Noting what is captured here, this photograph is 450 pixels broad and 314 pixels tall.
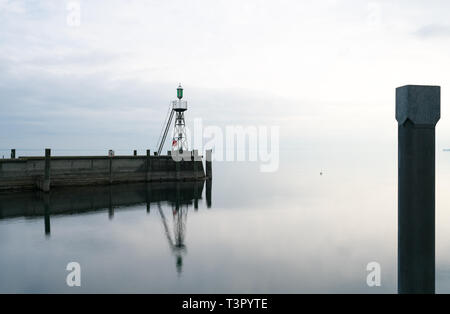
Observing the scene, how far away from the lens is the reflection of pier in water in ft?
84.6

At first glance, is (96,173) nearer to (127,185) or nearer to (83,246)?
(127,185)

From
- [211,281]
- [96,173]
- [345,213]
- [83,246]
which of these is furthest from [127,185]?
[211,281]

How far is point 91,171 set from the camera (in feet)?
125

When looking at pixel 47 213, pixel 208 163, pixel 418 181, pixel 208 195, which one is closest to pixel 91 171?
pixel 47 213

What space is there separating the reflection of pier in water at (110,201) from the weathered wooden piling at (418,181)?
15.0 meters

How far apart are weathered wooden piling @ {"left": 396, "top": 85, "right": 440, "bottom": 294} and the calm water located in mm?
10011

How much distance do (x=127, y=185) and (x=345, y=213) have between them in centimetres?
2375

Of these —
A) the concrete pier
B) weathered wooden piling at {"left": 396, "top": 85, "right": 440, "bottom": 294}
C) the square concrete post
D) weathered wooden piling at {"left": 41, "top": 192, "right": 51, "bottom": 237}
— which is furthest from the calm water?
weathered wooden piling at {"left": 396, "top": 85, "right": 440, "bottom": 294}

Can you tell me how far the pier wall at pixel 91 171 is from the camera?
33375 millimetres

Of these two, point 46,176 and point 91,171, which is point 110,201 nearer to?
point 46,176
